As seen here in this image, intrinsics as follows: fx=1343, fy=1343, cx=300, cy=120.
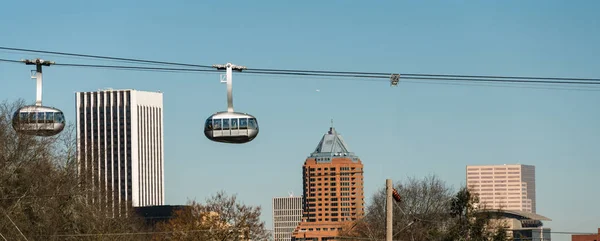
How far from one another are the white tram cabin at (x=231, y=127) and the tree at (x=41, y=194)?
21.3 meters

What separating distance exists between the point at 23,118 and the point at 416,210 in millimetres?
78485

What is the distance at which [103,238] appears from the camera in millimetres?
79188

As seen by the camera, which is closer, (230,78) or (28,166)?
(230,78)

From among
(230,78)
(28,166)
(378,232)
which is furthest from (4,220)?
(378,232)

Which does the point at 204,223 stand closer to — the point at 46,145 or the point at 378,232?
the point at 46,145

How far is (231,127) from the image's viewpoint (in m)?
49.2

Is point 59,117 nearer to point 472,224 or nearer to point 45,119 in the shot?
point 45,119

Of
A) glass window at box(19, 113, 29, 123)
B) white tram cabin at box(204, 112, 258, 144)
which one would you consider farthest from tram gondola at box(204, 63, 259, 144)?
glass window at box(19, 113, 29, 123)

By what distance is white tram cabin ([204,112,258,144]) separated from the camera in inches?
1922

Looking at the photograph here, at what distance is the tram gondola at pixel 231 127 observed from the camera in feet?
160

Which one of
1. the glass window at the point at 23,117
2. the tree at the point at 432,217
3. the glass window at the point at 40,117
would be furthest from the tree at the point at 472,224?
the glass window at the point at 40,117

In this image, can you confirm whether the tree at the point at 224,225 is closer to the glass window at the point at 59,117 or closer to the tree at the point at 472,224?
the tree at the point at 472,224

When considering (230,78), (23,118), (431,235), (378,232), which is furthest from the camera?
(378,232)

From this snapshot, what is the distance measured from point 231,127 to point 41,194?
99.5 ft
